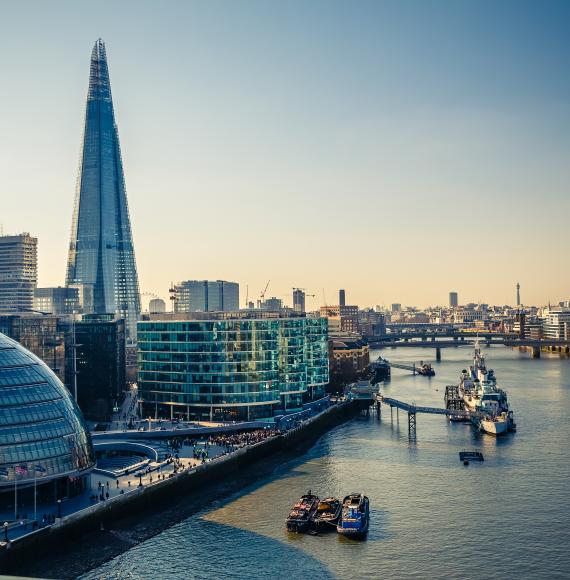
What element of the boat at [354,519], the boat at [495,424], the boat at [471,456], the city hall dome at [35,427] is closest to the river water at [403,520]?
the boat at [354,519]

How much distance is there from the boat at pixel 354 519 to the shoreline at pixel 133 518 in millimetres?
12803

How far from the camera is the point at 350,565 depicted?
174ft

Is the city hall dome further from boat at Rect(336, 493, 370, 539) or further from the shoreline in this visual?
boat at Rect(336, 493, 370, 539)

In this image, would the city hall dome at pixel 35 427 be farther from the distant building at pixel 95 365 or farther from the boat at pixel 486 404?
the boat at pixel 486 404

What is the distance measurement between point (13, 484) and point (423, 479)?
35984 millimetres

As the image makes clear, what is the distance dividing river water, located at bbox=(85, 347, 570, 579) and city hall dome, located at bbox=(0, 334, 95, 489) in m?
10.1

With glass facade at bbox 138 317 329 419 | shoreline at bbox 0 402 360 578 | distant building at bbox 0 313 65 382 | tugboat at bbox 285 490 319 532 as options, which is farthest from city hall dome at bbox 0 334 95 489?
glass facade at bbox 138 317 329 419

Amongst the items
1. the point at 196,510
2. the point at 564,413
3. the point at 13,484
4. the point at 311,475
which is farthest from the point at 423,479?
the point at 564,413

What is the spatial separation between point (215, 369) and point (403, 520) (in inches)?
1958

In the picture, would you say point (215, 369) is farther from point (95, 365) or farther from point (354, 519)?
point (354, 519)

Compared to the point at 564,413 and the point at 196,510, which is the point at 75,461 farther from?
the point at 564,413

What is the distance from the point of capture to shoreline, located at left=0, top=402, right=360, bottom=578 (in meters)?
52.4

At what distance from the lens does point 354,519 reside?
194ft

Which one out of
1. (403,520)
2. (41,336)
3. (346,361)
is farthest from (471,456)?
(346,361)
